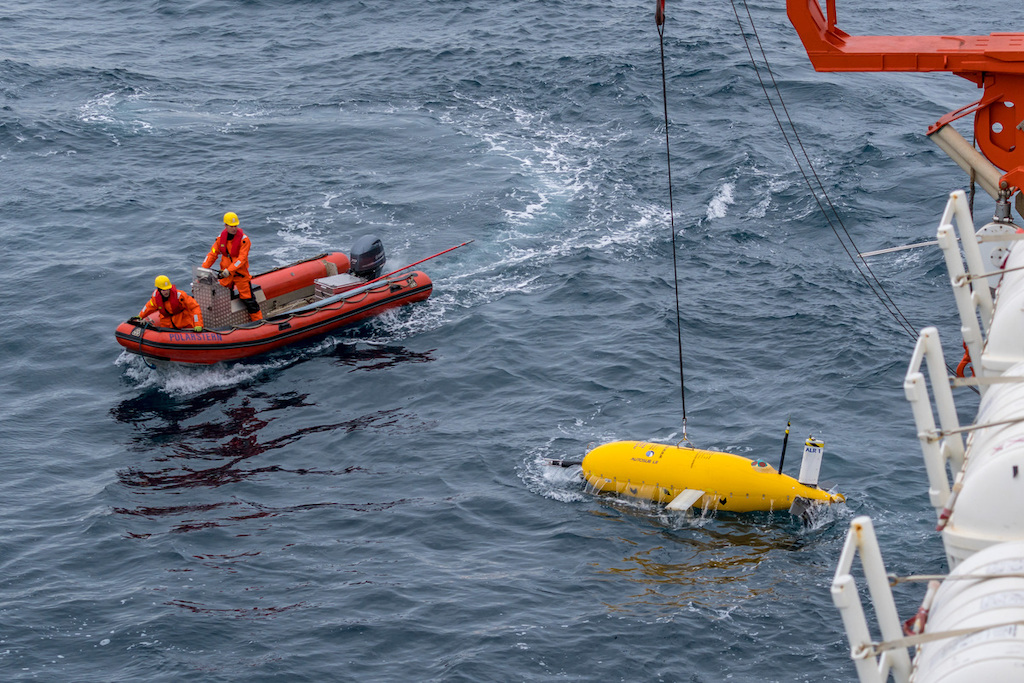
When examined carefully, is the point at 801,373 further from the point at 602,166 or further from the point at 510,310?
the point at 602,166

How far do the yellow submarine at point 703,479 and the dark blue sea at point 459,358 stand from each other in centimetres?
32

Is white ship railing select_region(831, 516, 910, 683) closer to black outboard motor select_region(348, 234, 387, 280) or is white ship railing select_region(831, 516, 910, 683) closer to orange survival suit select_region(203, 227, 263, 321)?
orange survival suit select_region(203, 227, 263, 321)

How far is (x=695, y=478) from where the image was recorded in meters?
14.4

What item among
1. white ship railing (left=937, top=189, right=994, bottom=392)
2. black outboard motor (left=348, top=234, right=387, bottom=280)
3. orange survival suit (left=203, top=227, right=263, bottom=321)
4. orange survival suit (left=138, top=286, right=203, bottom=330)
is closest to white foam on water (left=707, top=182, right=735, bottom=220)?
black outboard motor (left=348, top=234, right=387, bottom=280)

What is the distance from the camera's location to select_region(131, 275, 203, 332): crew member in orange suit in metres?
18.9

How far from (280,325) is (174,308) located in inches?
72.9

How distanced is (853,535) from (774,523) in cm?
859

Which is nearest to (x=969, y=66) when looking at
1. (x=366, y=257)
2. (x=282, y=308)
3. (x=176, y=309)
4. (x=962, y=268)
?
(x=962, y=268)

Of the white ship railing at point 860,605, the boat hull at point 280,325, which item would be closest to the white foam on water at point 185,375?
the boat hull at point 280,325

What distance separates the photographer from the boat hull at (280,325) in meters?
18.8

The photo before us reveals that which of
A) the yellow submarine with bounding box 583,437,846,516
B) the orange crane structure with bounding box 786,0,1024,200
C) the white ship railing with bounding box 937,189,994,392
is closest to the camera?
the white ship railing with bounding box 937,189,994,392

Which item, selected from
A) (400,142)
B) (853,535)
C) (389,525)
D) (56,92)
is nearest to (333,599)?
(389,525)

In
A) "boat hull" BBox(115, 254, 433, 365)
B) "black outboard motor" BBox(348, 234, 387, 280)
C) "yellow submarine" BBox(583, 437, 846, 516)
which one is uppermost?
"black outboard motor" BBox(348, 234, 387, 280)

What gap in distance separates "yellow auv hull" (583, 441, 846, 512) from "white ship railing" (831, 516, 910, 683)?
8007 mm
